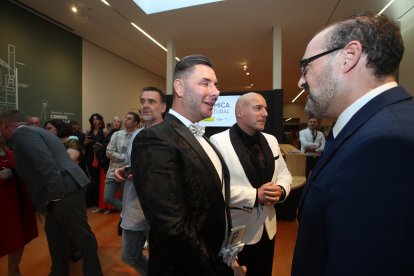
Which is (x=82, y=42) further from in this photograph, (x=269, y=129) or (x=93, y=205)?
(x=269, y=129)

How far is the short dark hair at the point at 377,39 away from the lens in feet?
2.31

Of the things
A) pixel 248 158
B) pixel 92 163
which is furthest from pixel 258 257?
pixel 92 163

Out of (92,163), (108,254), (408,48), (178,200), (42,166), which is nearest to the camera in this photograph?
(178,200)

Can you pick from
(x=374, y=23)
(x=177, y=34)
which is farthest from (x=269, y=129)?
(x=374, y=23)

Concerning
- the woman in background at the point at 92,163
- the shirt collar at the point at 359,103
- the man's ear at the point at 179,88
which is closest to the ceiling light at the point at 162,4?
the woman in background at the point at 92,163

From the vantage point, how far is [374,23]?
726 mm

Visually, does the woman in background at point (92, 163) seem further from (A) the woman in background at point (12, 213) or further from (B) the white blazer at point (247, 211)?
(B) the white blazer at point (247, 211)

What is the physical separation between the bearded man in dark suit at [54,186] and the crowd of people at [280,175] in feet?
0.04

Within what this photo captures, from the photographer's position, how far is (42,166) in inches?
73.7

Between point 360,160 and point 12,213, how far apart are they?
9.12 feet

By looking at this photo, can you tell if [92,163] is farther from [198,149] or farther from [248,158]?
[198,149]

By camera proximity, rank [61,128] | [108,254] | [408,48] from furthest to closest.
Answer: [408,48] → [108,254] → [61,128]

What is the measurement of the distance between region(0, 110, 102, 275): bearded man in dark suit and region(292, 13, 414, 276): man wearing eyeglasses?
74.5 inches

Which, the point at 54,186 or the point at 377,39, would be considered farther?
the point at 54,186
